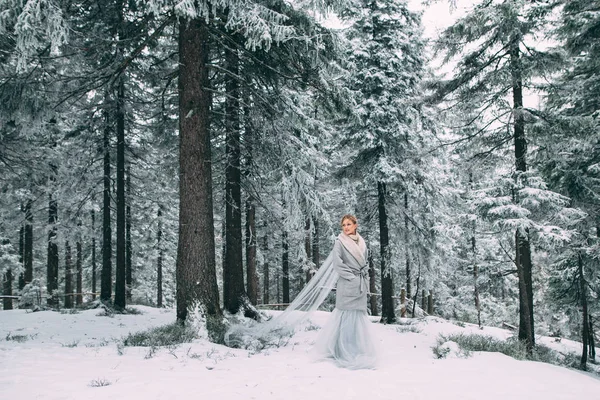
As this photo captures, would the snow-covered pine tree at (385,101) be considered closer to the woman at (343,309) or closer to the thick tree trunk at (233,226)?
the thick tree trunk at (233,226)

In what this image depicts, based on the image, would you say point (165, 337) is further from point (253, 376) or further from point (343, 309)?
point (343, 309)

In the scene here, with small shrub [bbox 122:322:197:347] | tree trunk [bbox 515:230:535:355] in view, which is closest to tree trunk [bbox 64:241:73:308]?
small shrub [bbox 122:322:197:347]

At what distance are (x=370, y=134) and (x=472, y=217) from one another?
5.74 meters

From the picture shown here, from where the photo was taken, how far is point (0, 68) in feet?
33.7

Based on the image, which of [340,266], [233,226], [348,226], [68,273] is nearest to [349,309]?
[340,266]

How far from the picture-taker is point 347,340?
21.9 feet

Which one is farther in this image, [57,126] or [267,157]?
[57,126]

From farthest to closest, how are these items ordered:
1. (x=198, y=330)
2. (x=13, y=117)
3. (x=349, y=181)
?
(x=349, y=181), (x=13, y=117), (x=198, y=330)

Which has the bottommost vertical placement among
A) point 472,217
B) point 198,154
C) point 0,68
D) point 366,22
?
point 472,217

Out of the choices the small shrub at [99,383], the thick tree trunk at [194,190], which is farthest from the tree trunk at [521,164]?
the small shrub at [99,383]

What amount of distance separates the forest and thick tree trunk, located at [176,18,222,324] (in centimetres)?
3

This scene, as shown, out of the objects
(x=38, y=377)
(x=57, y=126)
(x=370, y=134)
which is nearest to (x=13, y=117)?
(x=38, y=377)

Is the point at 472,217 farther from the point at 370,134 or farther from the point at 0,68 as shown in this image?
the point at 0,68

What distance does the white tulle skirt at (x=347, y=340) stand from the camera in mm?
6516
